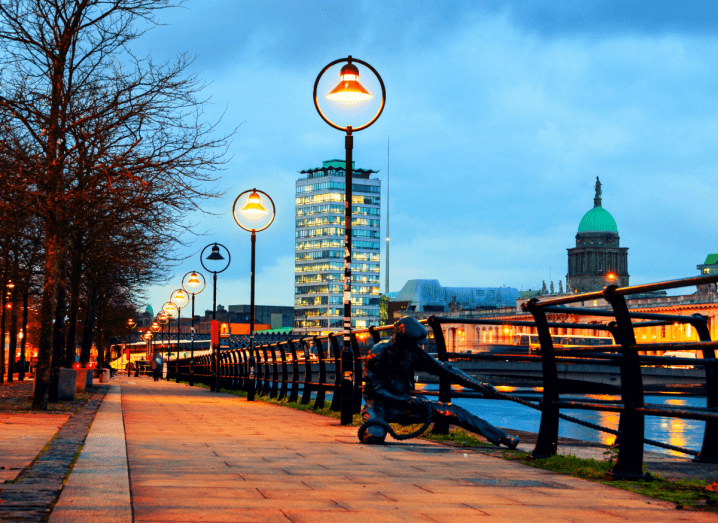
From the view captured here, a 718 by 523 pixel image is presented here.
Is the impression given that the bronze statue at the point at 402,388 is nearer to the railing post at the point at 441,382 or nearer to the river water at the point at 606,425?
the railing post at the point at 441,382

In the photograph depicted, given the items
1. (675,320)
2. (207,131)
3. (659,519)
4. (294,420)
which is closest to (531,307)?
(675,320)

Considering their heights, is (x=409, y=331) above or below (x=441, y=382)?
above

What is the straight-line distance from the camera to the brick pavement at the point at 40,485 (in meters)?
4.54

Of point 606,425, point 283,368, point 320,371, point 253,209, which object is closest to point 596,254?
point 606,425

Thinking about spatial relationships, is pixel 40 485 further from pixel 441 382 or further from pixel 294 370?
pixel 294 370

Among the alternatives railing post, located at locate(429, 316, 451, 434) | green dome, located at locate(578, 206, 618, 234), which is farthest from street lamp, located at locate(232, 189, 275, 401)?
green dome, located at locate(578, 206, 618, 234)

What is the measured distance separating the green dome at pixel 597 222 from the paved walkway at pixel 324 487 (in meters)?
194

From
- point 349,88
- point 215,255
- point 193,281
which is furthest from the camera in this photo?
A: point 193,281

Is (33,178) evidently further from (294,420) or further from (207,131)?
(294,420)

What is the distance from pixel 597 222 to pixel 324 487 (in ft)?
647

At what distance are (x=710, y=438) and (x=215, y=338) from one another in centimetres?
2754

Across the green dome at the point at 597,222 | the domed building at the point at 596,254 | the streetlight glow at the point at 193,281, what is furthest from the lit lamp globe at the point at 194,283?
the green dome at the point at 597,222

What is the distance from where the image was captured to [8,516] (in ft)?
14.4

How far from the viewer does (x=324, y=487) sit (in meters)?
5.71
